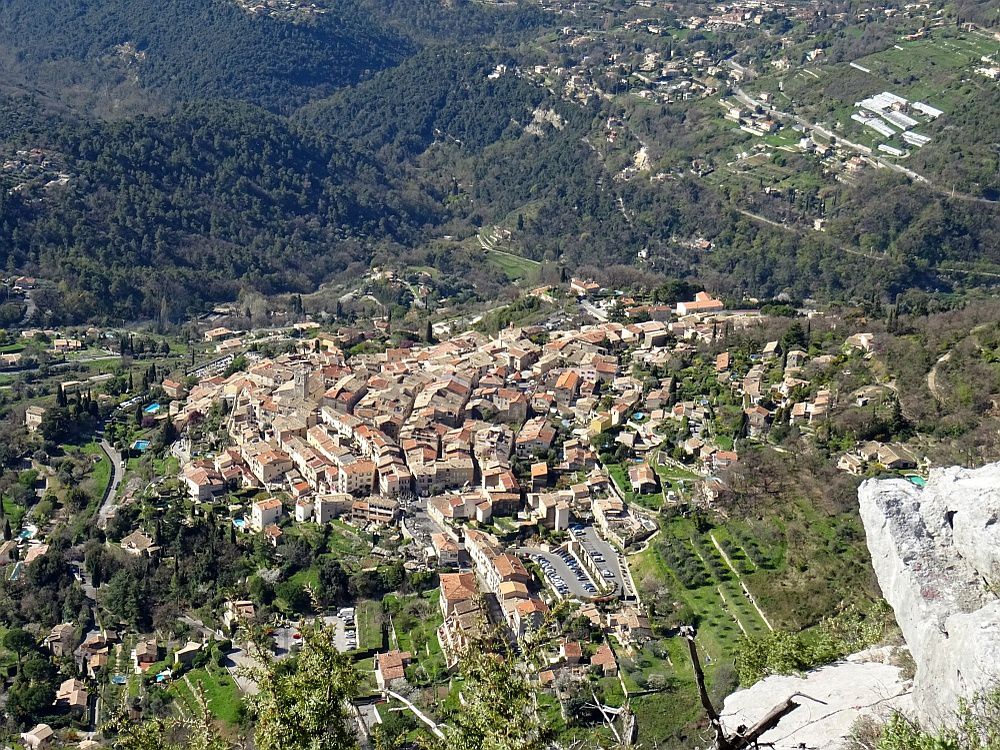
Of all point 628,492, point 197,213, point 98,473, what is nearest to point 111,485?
point 98,473

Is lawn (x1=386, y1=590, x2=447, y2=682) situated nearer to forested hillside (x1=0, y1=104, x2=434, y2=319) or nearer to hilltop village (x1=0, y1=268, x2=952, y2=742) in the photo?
hilltop village (x1=0, y1=268, x2=952, y2=742)

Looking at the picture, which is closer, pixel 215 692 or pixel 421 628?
pixel 215 692

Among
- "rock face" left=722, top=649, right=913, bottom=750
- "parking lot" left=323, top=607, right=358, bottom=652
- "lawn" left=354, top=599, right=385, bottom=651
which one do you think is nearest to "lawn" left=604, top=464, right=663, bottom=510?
"lawn" left=354, top=599, right=385, bottom=651

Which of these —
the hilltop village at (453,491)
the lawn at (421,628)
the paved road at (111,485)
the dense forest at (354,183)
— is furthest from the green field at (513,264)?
the lawn at (421,628)

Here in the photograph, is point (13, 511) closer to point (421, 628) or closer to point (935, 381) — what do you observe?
point (421, 628)

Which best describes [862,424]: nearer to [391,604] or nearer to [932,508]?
[391,604]
